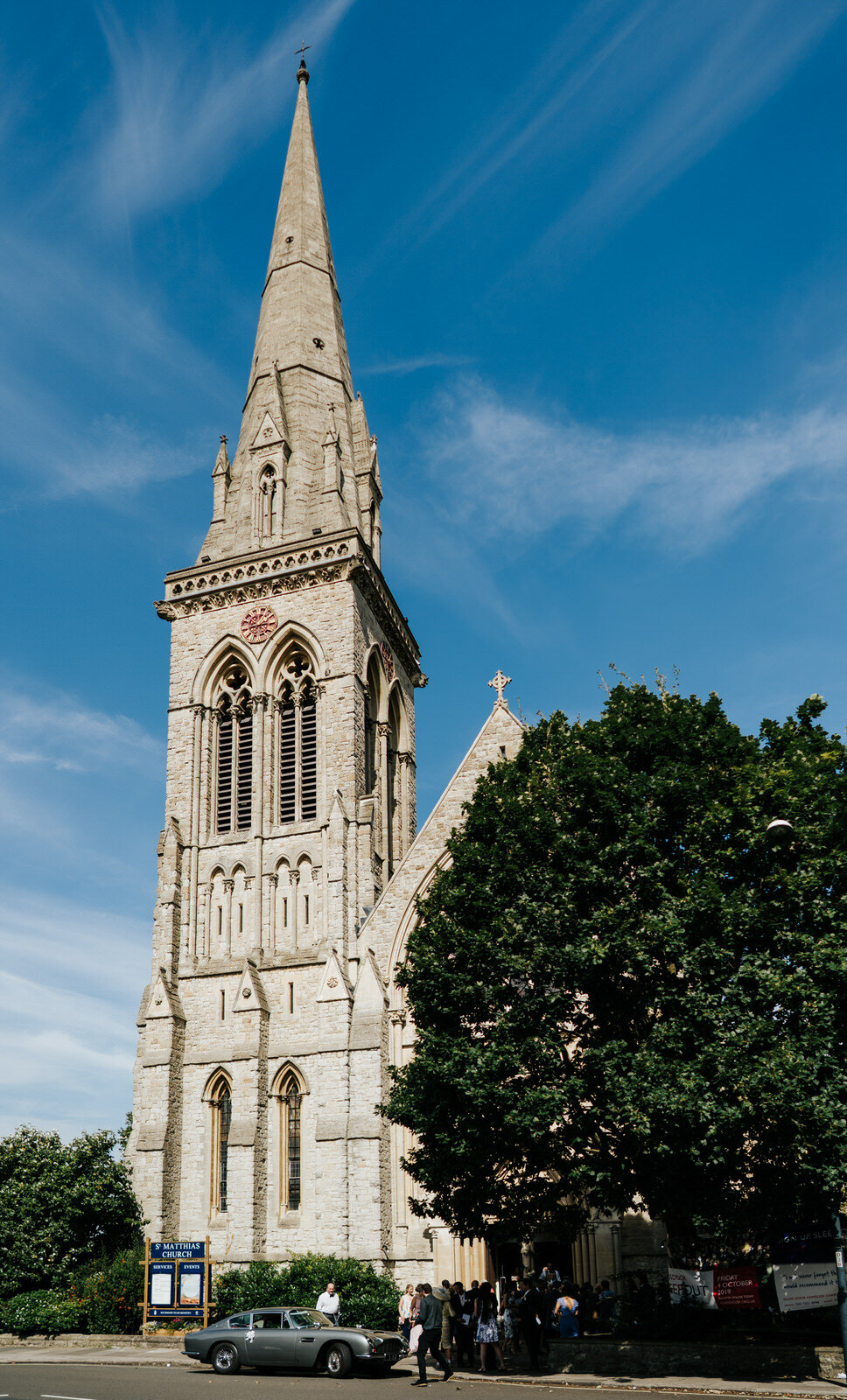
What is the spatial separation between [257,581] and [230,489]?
17.8 ft

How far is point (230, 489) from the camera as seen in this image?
41625 mm

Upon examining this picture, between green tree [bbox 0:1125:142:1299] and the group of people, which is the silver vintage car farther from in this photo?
green tree [bbox 0:1125:142:1299]

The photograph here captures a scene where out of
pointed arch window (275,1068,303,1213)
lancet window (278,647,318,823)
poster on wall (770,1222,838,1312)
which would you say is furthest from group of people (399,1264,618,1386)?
lancet window (278,647,318,823)

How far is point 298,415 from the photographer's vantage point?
42.1 m

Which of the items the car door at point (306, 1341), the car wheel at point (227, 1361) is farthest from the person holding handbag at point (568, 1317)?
the car wheel at point (227, 1361)

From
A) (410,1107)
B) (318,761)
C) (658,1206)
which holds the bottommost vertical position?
(658,1206)

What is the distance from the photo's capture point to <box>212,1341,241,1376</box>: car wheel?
65.8ft

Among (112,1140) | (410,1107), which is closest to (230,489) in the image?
(112,1140)

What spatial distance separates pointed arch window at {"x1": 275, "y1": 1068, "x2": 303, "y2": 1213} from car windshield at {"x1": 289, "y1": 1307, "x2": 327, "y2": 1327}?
33.4ft

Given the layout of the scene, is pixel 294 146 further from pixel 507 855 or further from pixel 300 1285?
pixel 300 1285

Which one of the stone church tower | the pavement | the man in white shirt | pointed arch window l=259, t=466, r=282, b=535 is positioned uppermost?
pointed arch window l=259, t=466, r=282, b=535

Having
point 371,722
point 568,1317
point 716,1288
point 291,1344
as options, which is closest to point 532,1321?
point 568,1317

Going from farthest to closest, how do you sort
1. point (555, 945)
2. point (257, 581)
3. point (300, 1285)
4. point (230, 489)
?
point (230, 489) < point (257, 581) < point (300, 1285) < point (555, 945)

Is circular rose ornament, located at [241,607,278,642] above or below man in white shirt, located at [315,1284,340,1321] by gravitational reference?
above
